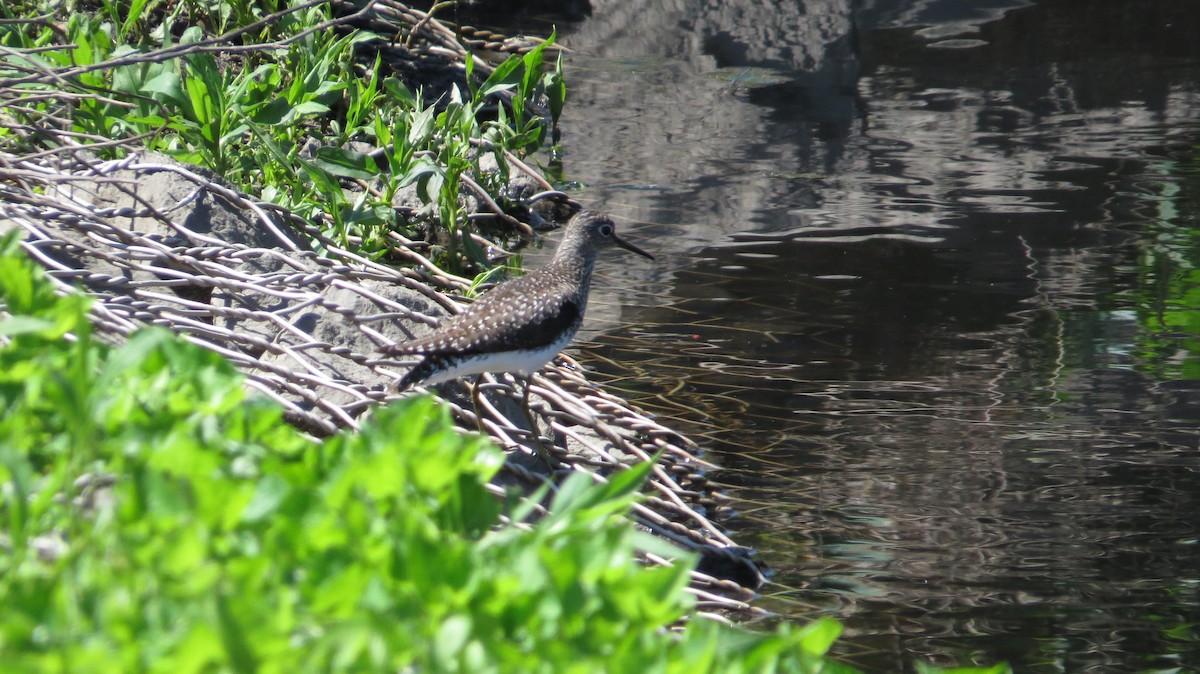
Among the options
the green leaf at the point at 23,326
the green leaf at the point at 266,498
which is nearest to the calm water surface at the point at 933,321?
the green leaf at the point at 266,498

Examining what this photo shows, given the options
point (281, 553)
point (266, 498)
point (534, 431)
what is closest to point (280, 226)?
point (534, 431)

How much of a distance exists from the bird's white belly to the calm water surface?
1.25m

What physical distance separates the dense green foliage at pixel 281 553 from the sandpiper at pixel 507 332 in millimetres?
2290

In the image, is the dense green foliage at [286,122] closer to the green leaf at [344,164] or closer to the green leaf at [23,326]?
the green leaf at [344,164]

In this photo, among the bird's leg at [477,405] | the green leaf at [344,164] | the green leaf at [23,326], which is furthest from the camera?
the green leaf at [344,164]

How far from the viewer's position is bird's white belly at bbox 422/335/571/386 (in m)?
5.15

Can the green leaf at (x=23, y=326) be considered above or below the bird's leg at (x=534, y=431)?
above

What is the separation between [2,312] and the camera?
3.59 m

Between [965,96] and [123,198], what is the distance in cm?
916

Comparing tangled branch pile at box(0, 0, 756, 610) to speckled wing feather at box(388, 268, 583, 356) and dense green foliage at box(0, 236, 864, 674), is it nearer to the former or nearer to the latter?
speckled wing feather at box(388, 268, 583, 356)

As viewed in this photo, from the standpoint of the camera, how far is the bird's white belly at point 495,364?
5.15 meters

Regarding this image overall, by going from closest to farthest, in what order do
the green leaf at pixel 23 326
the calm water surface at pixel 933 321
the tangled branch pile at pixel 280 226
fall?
the green leaf at pixel 23 326
the tangled branch pile at pixel 280 226
the calm water surface at pixel 933 321

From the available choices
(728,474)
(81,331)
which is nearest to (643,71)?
(728,474)

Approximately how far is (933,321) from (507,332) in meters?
3.41
